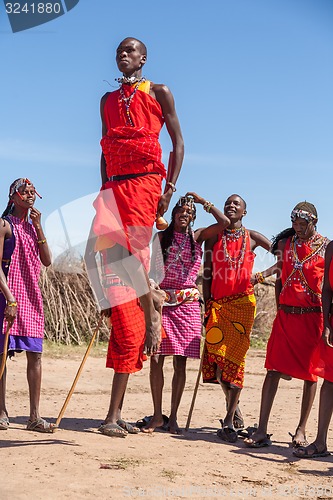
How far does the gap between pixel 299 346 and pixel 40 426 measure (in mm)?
2457

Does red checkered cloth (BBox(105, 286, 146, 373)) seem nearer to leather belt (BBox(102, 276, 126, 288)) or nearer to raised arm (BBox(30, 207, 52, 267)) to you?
leather belt (BBox(102, 276, 126, 288))

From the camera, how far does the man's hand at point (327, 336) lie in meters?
6.63

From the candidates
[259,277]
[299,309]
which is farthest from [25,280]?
[299,309]

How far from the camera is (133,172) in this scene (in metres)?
6.02

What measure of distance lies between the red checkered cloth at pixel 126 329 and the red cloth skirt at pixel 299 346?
1324 mm

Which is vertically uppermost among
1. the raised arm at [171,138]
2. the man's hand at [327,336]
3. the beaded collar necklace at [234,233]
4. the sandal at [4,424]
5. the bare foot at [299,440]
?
the raised arm at [171,138]

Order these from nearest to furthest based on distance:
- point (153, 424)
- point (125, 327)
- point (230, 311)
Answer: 1. point (125, 327)
2. point (153, 424)
3. point (230, 311)

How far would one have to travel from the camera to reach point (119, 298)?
21.8 ft

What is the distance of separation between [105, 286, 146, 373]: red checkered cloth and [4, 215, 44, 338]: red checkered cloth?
0.79 m

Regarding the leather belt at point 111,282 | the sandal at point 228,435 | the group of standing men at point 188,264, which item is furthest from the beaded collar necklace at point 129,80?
the sandal at point 228,435

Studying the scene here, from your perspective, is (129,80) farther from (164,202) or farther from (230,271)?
(230,271)

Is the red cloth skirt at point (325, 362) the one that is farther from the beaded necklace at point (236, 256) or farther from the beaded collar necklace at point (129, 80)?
the beaded collar necklace at point (129, 80)

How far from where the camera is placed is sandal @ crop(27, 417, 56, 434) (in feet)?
22.5

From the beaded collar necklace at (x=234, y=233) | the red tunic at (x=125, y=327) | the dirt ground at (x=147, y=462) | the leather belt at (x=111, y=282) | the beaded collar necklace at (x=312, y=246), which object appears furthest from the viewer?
the beaded collar necklace at (x=234, y=233)
